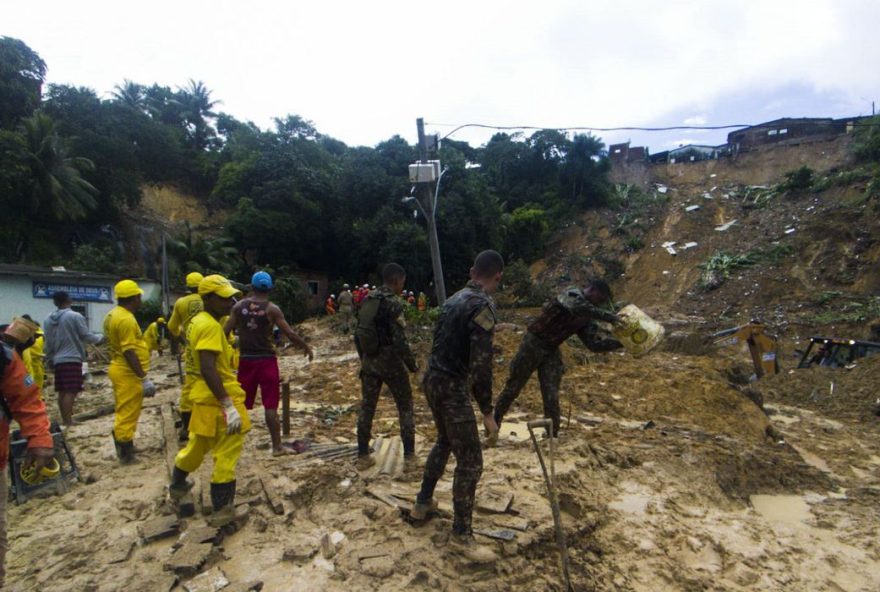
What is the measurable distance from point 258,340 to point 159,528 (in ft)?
5.75

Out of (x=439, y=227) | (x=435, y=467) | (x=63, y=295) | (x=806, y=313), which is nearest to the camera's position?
→ (x=435, y=467)

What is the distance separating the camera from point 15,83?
82.6 feet

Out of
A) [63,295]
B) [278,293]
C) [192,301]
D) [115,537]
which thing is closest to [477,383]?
[115,537]

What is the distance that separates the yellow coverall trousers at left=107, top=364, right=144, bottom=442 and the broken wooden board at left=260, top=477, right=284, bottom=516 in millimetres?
1691

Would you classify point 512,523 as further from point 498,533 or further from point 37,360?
point 37,360

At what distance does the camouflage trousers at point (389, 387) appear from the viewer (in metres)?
4.65

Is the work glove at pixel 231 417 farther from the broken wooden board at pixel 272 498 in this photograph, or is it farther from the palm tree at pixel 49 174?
the palm tree at pixel 49 174

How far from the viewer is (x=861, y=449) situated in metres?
7.09

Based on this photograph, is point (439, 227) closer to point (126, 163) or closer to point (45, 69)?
point (126, 163)

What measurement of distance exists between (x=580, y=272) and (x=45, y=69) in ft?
100

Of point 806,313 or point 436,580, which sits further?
point 806,313

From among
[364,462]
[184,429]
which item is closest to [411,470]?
[364,462]

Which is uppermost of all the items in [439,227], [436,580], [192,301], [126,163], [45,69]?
[45,69]

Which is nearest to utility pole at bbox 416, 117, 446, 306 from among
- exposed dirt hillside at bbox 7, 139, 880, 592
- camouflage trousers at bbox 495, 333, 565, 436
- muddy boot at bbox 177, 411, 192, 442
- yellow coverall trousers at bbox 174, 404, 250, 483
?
exposed dirt hillside at bbox 7, 139, 880, 592
